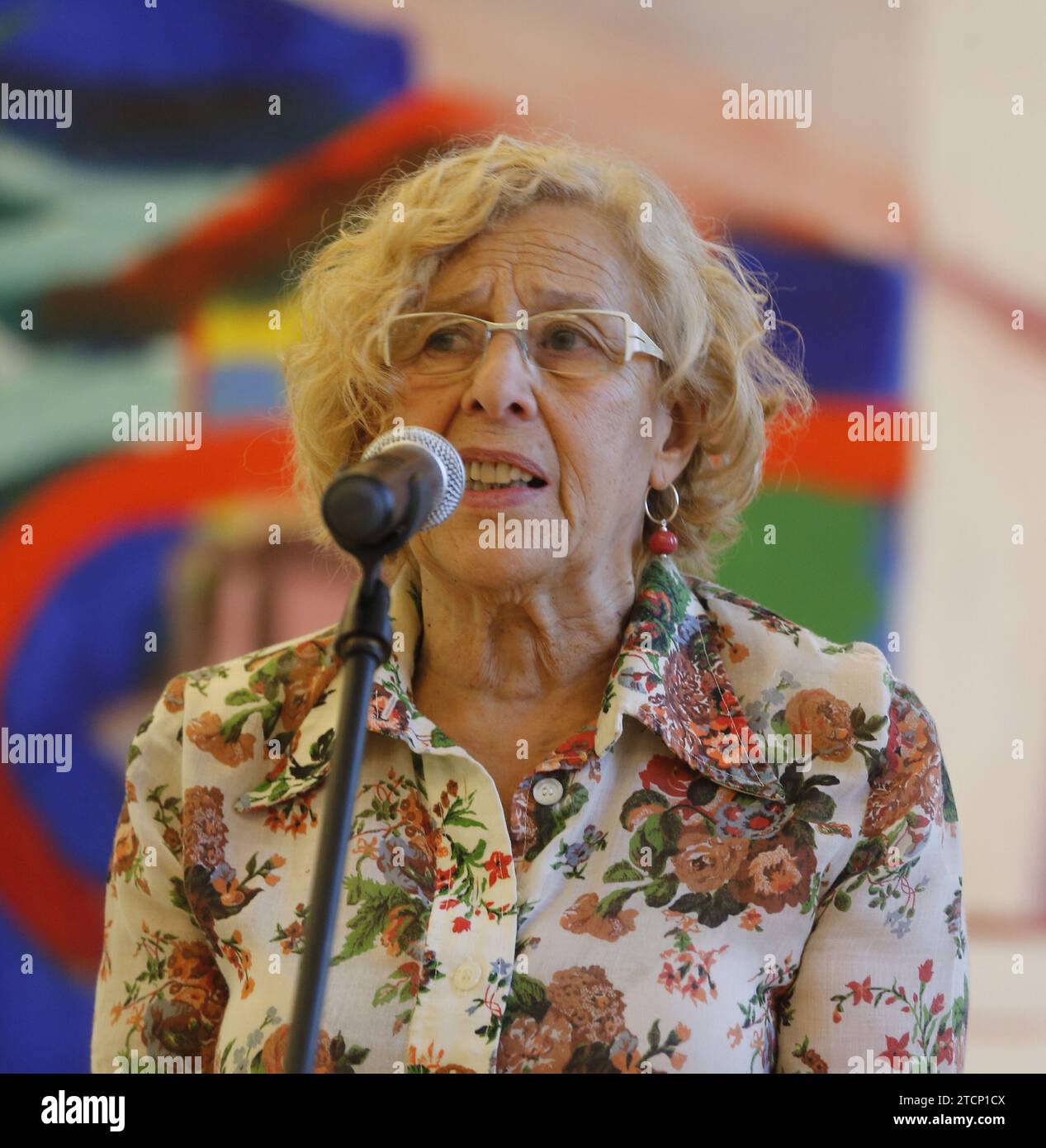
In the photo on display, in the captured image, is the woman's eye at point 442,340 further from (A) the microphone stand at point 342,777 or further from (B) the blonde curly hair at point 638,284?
(A) the microphone stand at point 342,777

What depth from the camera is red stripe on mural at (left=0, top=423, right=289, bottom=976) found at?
7.48 feet

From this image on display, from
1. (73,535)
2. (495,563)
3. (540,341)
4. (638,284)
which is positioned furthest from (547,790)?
(73,535)

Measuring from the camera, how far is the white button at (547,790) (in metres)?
1.39

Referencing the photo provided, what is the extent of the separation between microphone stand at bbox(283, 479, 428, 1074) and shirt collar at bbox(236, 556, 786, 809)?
20.9 inches

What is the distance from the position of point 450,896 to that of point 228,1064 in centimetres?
29

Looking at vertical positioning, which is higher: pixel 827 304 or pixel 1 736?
pixel 827 304

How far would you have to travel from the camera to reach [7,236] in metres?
2.35

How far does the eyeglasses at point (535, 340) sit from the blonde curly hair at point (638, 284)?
0.11 ft

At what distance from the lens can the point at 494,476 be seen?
1445 millimetres

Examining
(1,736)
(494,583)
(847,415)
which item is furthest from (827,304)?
(1,736)

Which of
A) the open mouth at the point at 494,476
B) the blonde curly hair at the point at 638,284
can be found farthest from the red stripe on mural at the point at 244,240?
the open mouth at the point at 494,476

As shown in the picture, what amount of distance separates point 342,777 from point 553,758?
599 mm

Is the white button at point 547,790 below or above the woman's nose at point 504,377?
below

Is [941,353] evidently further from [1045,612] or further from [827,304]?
[1045,612]
